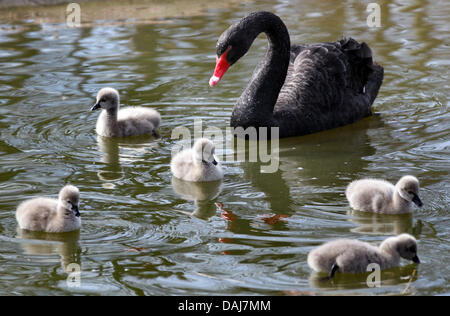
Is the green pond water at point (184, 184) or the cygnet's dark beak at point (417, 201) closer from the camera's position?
the green pond water at point (184, 184)

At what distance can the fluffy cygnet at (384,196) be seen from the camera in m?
4.98

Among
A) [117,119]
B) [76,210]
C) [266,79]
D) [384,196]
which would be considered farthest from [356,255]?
[117,119]

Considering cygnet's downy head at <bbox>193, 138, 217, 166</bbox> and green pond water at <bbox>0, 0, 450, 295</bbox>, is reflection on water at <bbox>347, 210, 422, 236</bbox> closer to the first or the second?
green pond water at <bbox>0, 0, 450, 295</bbox>

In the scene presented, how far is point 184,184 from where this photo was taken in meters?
5.84

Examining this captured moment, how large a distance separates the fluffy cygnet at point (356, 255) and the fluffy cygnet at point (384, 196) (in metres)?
0.70

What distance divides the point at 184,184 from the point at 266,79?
1.66m

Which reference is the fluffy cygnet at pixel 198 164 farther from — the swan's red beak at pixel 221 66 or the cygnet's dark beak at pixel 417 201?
the cygnet's dark beak at pixel 417 201

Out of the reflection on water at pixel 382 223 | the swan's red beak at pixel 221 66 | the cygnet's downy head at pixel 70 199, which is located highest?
the swan's red beak at pixel 221 66

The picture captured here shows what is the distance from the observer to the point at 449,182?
5.59m

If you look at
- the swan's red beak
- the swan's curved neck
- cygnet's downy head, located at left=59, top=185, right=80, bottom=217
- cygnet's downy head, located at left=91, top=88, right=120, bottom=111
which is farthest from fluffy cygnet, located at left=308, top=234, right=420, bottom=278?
cygnet's downy head, located at left=91, top=88, right=120, bottom=111

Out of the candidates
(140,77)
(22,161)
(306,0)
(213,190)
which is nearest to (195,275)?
(213,190)

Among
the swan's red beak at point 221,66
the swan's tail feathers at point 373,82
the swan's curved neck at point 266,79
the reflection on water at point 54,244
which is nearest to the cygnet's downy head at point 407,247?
the reflection on water at point 54,244

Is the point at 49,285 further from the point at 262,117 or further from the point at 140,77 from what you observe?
the point at 140,77

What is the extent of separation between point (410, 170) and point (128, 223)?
2.01 m
